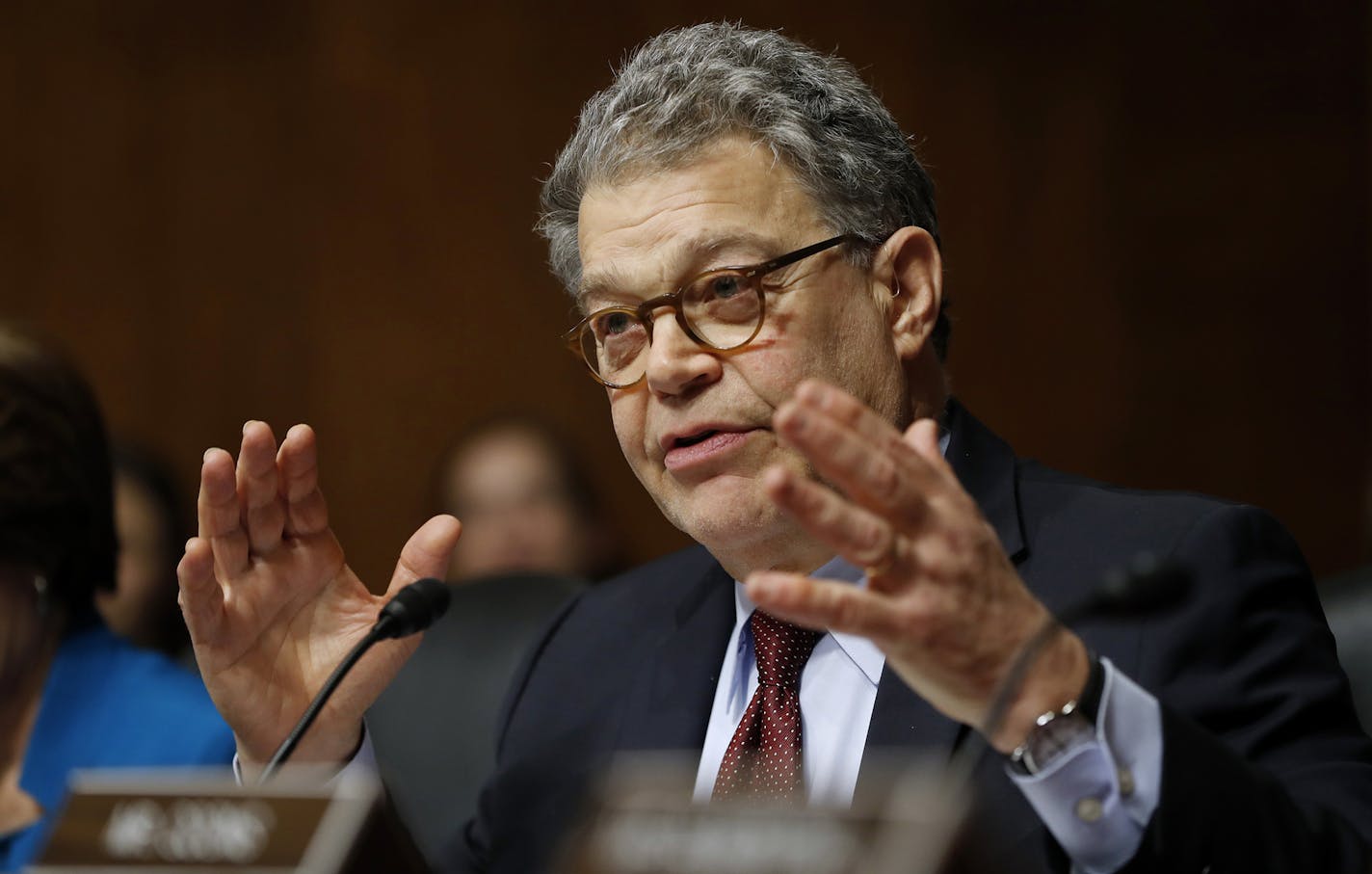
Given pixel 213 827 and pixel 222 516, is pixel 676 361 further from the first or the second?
pixel 213 827

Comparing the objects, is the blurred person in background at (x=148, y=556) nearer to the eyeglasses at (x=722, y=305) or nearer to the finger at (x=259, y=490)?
the finger at (x=259, y=490)

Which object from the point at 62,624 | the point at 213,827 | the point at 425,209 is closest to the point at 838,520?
the point at 213,827

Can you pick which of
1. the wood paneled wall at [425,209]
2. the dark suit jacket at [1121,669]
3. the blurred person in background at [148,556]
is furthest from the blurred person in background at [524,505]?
the dark suit jacket at [1121,669]

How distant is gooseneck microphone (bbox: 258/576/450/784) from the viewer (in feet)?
4.95

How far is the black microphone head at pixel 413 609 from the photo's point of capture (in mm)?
1564

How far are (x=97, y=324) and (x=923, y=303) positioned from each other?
10.5 feet

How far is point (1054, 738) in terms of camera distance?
1.17 m

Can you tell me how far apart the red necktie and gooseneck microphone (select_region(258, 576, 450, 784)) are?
0.35m

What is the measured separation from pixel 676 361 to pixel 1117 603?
0.70m

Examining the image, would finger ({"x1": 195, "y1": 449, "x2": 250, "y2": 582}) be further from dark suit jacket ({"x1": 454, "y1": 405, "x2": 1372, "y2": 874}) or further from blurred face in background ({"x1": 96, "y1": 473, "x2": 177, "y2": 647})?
blurred face in background ({"x1": 96, "y1": 473, "x2": 177, "y2": 647})

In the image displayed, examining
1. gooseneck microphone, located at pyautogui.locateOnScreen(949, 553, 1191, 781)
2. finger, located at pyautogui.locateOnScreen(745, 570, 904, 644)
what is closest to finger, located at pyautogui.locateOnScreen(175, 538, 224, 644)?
finger, located at pyautogui.locateOnScreen(745, 570, 904, 644)

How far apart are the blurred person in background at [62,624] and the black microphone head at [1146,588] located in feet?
4.05

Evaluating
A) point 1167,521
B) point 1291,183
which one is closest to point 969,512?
point 1167,521

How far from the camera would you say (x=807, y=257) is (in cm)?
177
